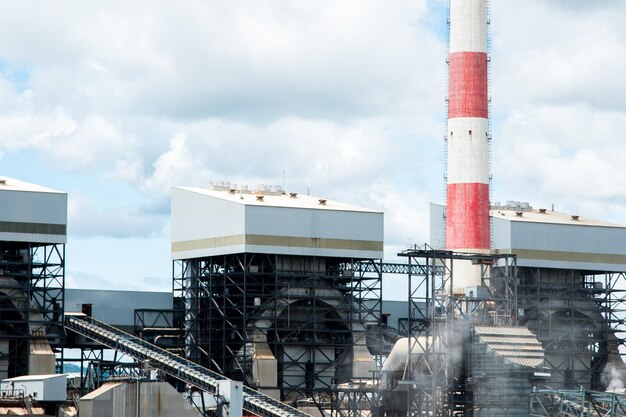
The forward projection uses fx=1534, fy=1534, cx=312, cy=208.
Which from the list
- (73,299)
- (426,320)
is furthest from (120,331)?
(426,320)

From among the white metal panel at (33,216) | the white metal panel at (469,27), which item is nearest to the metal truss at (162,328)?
the white metal panel at (33,216)

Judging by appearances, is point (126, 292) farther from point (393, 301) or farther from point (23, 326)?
point (393, 301)

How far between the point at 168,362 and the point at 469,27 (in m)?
34.4

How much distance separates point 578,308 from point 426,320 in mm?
29055

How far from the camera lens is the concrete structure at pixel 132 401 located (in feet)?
347

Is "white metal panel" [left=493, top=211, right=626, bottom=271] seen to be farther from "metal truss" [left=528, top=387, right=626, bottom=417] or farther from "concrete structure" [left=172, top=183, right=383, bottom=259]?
"metal truss" [left=528, top=387, right=626, bottom=417]

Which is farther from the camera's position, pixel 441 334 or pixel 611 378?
pixel 611 378

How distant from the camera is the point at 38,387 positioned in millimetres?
106625

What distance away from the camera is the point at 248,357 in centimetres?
12219

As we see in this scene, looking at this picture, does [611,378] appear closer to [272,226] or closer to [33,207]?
[272,226]

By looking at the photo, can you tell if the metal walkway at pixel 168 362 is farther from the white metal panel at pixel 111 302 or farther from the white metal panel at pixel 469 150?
the white metal panel at pixel 469 150

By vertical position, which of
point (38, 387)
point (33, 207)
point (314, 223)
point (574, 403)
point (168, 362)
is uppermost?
point (33, 207)

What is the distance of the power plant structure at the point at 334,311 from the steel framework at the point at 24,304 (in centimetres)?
17

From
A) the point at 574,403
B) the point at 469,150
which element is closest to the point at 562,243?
the point at 469,150
